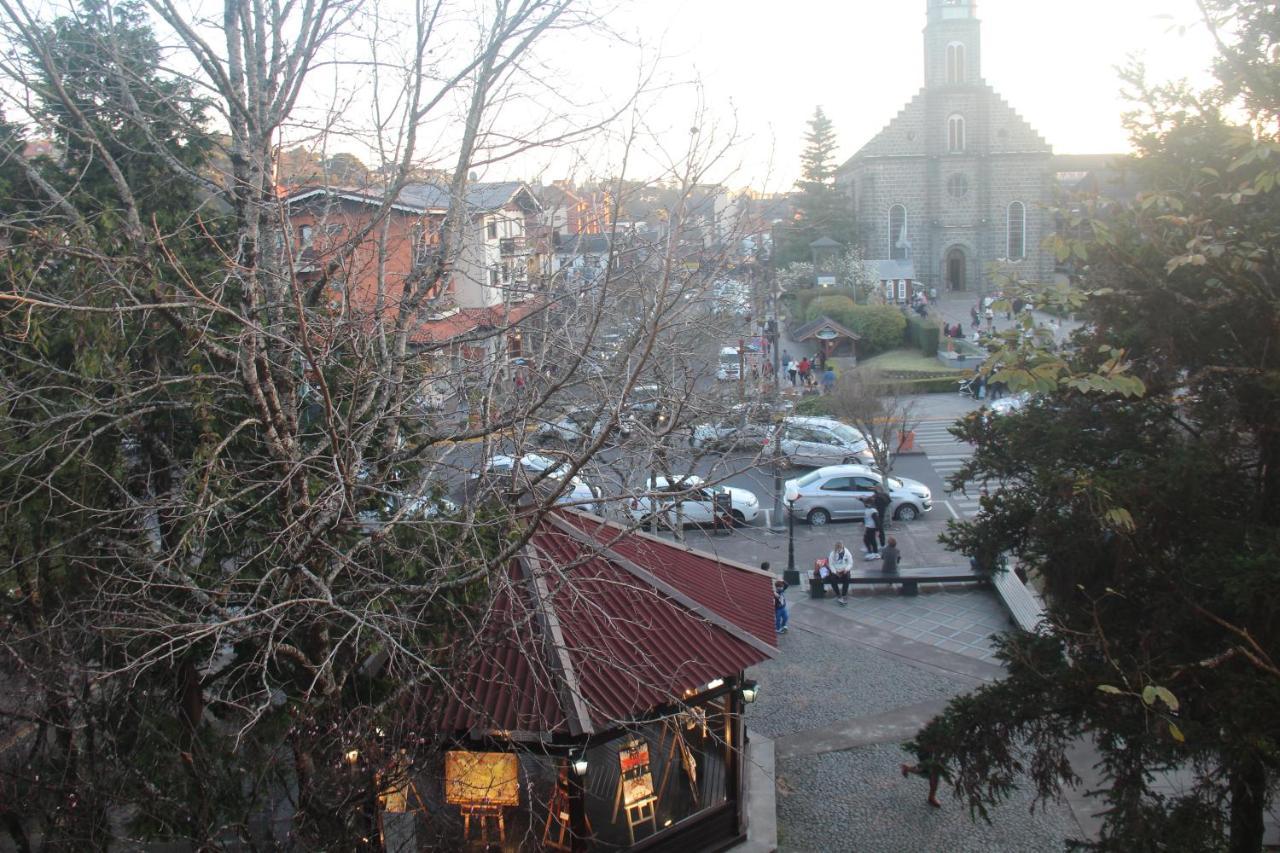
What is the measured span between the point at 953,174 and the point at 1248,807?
59942mm

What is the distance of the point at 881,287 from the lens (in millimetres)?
56500

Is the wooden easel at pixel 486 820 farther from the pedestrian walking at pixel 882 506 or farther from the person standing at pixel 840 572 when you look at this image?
the pedestrian walking at pixel 882 506

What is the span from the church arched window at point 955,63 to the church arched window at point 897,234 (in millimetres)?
8482

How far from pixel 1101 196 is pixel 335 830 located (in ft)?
22.9

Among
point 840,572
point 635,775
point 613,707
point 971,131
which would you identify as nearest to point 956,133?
point 971,131

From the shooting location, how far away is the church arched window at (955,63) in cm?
6128

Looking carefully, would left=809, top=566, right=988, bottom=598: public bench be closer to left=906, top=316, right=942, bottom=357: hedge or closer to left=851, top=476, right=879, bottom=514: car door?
left=851, top=476, right=879, bottom=514: car door

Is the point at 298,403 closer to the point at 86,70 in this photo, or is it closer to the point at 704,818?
the point at 86,70

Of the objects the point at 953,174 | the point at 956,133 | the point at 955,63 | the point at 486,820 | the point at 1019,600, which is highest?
the point at 955,63

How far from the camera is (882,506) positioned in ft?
72.3

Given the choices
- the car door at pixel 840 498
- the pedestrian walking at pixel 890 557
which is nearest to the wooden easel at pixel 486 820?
the pedestrian walking at pixel 890 557

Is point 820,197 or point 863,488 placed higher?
point 820,197

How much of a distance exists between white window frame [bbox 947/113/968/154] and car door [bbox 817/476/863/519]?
4469cm

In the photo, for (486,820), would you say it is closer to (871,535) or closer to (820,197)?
(871,535)
